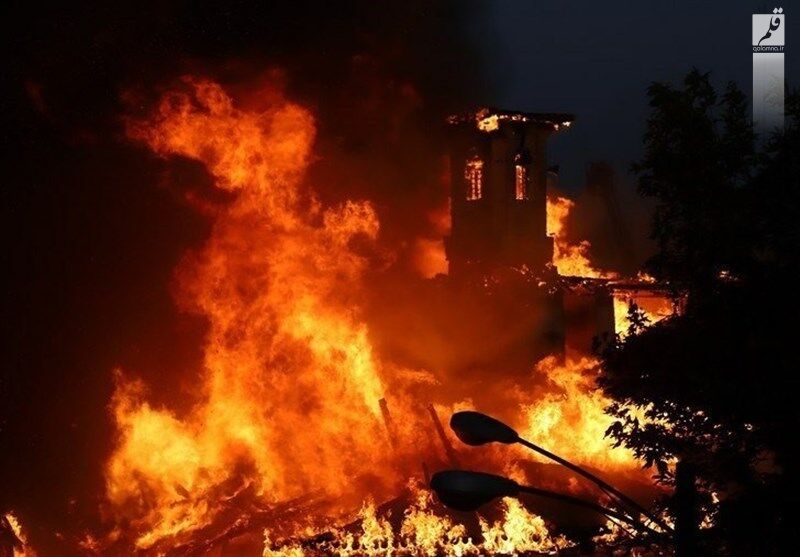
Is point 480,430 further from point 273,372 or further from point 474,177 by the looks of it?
point 474,177

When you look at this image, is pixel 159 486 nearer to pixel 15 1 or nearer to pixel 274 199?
pixel 274 199

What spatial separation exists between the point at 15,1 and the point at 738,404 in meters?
25.3

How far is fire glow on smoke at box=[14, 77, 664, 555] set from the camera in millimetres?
21359

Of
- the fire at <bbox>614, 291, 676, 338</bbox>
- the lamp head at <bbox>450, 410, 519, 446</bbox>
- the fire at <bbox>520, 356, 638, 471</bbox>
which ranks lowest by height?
the fire at <bbox>520, 356, 638, 471</bbox>

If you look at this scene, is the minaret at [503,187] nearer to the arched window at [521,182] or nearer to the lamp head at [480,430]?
the arched window at [521,182]

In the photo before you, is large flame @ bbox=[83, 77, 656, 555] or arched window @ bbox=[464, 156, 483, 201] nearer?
large flame @ bbox=[83, 77, 656, 555]

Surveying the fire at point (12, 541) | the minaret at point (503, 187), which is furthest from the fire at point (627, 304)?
the fire at point (12, 541)

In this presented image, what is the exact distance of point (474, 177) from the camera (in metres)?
27.3

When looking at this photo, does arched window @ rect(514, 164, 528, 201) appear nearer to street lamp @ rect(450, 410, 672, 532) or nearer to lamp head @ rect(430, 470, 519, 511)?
street lamp @ rect(450, 410, 672, 532)

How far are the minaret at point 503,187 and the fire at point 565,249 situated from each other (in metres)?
4.40

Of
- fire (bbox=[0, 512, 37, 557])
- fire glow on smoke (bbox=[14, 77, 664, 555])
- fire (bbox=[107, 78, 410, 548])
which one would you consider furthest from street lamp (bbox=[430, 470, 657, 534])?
fire (bbox=[0, 512, 37, 557])

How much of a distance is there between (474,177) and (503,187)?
1.25m

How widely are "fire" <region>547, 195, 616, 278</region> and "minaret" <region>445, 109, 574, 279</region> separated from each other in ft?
14.4

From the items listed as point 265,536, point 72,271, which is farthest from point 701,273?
point 72,271
